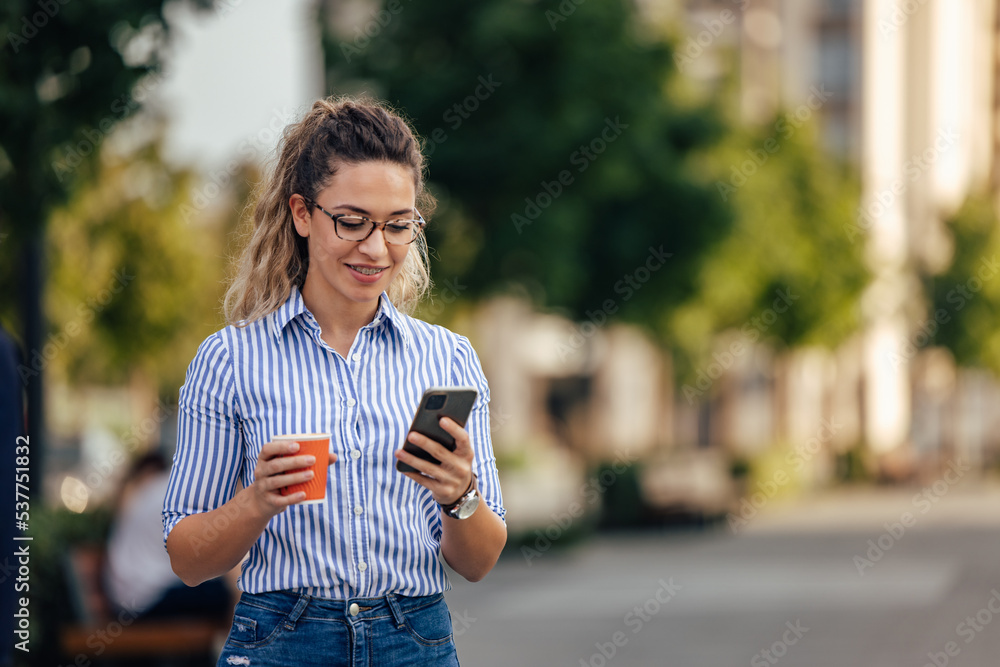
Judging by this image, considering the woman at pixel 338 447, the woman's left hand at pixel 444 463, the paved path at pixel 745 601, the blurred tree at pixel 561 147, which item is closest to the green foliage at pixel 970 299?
the paved path at pixel 745 601

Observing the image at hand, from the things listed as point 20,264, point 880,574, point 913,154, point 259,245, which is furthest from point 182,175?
point 913,154

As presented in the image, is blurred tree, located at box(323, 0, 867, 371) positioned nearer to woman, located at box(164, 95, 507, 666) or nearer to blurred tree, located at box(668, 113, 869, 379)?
blurred tree, located at box(668, 113, 869, 379)

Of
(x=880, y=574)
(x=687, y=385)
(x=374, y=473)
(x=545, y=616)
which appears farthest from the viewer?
(x=687, y=385)

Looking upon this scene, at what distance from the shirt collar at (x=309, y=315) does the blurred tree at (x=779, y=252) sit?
1542 cm

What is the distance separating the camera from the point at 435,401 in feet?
6.71

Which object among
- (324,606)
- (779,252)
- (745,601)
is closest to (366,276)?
(324,606)

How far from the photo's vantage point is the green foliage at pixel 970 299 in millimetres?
36188

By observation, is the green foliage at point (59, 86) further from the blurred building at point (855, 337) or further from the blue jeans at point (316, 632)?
the blurred building at point (855, 337)

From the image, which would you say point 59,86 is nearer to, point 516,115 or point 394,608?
point 394,608

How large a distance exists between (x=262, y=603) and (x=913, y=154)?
5229 centimetres

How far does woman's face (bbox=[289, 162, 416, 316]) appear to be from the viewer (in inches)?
87.3

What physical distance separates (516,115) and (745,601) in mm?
6676

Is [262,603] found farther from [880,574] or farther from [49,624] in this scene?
[880,574]

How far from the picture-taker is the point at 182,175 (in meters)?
15.4
